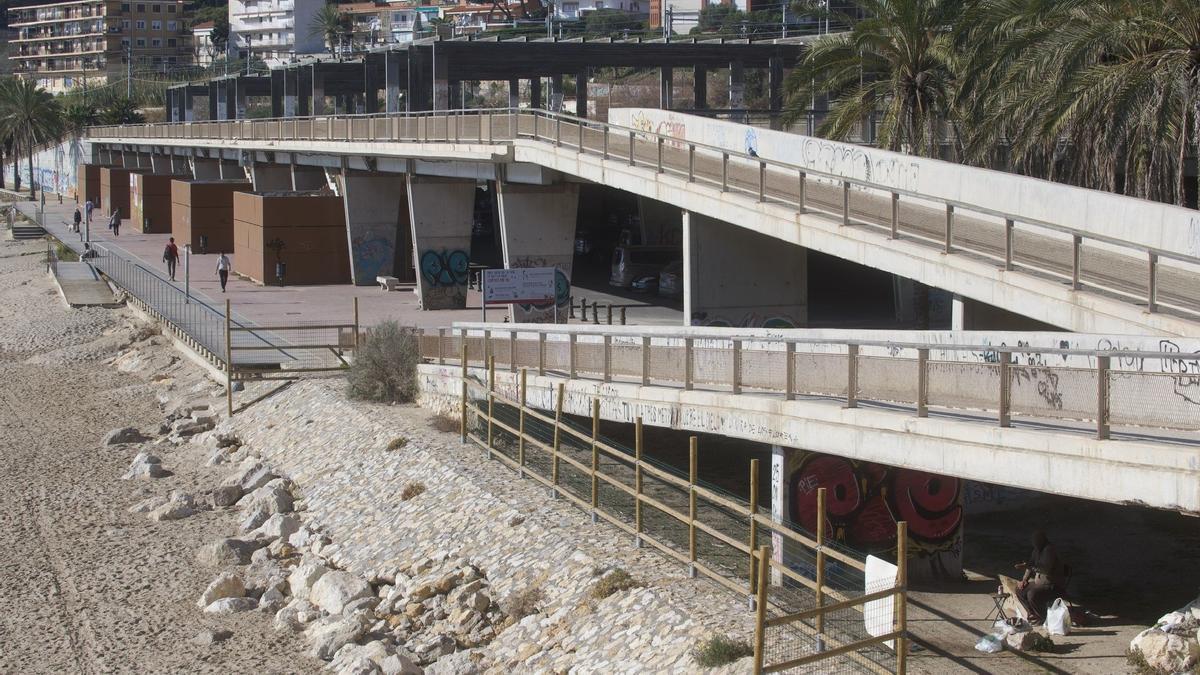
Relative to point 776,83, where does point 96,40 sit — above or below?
above

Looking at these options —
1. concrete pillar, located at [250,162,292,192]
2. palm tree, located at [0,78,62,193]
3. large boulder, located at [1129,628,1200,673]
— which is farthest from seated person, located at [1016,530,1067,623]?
palm tree, located at [0,78,62,193]

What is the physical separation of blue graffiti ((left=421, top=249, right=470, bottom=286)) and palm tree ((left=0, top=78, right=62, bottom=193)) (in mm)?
73363

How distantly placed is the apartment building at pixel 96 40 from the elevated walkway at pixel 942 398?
16525cm

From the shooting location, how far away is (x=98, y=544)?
22.5 meters

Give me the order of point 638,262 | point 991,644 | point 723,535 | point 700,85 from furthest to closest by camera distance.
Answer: point 700,85 → point 638,262 → point 723,535 → point 991,644

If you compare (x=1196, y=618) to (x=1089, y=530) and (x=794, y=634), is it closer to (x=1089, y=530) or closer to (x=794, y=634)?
(x=794, y=634)

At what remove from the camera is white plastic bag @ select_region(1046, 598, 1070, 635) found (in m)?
15.0

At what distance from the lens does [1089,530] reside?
1995cm

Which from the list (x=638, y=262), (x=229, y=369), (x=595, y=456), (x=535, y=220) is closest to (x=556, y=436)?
(x=595, y=456)

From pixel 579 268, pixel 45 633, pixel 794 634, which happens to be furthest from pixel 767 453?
pixel 579 268

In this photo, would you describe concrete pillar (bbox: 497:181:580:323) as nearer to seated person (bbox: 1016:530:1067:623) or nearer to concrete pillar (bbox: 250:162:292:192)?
seated person (bbox: 1016:530:1067:623)

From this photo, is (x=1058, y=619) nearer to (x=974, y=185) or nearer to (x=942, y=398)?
(x=942, y=398)

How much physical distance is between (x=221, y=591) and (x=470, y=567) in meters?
3.72

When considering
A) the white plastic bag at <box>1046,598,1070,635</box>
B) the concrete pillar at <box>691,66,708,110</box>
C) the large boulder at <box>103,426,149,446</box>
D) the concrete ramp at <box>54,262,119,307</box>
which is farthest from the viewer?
the concrete pillar at <box>691,66,708,110</box>
